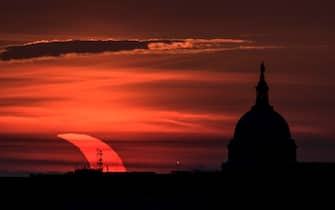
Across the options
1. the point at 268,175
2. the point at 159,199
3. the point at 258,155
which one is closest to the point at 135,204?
the point at 159,199

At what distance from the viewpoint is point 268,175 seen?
160 m

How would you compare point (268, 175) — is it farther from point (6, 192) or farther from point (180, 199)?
point (6, 192)

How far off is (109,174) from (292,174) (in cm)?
2023

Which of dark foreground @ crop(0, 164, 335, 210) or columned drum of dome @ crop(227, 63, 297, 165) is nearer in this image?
dark foreground @ crop(0, 164, 335, 210)

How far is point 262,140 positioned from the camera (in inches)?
6909

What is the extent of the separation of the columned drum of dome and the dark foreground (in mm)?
9101

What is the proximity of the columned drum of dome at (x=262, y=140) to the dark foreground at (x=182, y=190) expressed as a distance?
910cm

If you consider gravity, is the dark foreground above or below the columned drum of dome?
below

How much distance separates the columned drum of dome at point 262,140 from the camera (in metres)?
174

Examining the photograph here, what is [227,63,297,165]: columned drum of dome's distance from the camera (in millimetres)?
174250

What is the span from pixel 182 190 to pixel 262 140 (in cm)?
2163

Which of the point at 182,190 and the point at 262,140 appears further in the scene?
the point at 262,140

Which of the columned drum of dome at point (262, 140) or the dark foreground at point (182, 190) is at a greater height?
the columned drum of dome at point (262, 140)

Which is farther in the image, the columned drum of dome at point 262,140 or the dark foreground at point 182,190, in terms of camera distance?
the columned drum of dome at point 262,140
